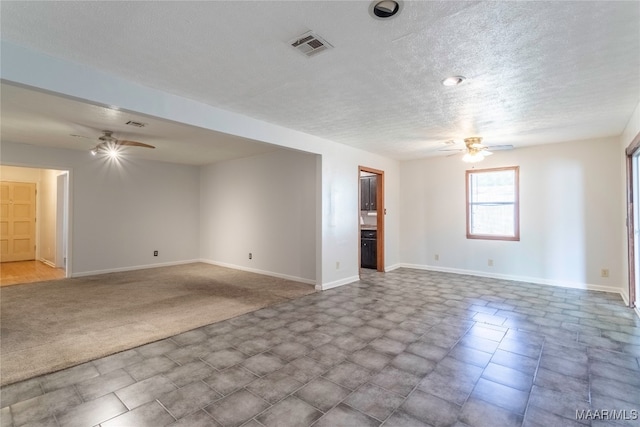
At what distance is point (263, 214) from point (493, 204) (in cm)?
456

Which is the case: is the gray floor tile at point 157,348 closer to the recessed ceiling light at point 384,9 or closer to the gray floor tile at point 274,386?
the gray floor tile at point 274,386

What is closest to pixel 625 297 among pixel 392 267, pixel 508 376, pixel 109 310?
pixel 508 376

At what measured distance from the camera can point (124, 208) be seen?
22.4 ft

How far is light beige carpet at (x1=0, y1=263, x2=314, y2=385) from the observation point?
2.80 metres

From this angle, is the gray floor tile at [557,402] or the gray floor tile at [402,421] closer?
the gray floor tile at [402,421]

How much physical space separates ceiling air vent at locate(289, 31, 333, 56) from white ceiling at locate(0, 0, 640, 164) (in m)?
0.05

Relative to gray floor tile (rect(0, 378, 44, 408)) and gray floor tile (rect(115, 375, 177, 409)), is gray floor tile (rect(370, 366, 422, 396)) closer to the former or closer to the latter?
gray floor tile (rect(115, 375, 177, 409))

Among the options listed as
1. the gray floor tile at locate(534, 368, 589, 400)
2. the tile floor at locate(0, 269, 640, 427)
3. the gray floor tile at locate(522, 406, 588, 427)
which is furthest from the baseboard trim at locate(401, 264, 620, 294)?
the gray floor tile at locate(522, 406, 588, 427)

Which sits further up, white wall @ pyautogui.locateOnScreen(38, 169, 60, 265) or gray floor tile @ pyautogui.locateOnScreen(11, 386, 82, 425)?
white wall @ pyautogui.locateOnScreen(38, 169, 60, 265)

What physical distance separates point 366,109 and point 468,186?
3.66 metres

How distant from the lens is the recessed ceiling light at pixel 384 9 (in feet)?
5.76

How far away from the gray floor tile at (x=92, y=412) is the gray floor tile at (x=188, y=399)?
26cm

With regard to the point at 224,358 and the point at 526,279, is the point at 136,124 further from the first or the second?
the point at 526,279
